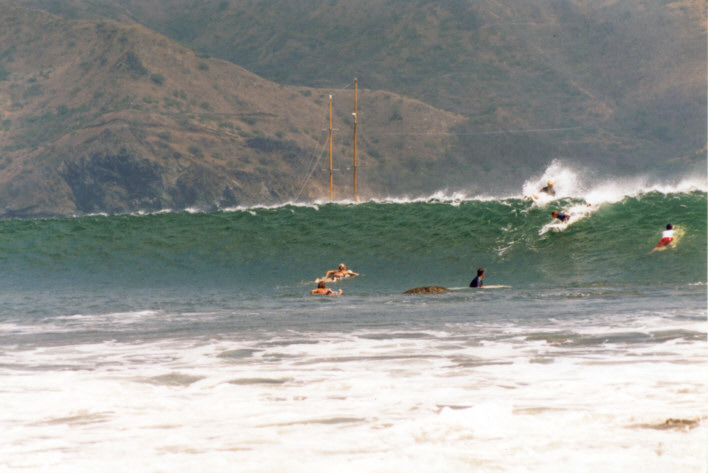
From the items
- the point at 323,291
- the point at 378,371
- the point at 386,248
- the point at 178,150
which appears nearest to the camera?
the point at 378,371

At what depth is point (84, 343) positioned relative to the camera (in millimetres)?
14312

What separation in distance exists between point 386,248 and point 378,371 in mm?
22980

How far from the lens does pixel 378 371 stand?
1053 cm

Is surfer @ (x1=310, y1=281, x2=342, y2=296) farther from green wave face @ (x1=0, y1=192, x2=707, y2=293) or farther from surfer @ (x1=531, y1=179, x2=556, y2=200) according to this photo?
surfer @ (x1=531, y1=179, x2=556, y2=200)

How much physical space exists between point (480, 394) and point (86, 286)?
22.2 metres

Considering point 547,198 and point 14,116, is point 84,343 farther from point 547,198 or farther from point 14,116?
point 14,116

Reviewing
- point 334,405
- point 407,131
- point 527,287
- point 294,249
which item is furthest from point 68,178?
point 334,405

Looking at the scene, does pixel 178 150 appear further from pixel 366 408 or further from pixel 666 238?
pixel 366 408

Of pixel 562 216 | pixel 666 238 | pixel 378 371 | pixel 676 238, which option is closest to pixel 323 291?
pixel 666 238

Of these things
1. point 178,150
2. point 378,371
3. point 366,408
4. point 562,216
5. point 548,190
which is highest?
point 178,150

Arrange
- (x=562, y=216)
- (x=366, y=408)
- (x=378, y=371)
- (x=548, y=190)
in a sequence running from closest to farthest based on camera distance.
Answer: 1. (x=366, y=408)
2. (x=378, y=371)
3. (x=562, y=216)
4. (x=548, y=190)

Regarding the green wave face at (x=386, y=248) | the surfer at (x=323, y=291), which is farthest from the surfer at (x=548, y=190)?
the surfer at (x=323, y=291)

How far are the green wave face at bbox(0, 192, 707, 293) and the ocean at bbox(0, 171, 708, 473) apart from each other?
27 centimetres

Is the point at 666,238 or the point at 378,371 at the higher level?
the point at 666,238
